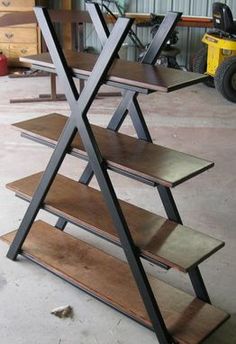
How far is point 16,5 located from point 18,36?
0.35 meters

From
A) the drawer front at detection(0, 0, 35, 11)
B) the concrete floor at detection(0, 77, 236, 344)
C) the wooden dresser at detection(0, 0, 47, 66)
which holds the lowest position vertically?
the concrete floor at detection(0, 77, 236, 344)

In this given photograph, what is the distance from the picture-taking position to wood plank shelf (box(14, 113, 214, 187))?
1.88 m

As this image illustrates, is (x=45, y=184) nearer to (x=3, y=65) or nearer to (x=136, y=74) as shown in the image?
(x=136, y=74)

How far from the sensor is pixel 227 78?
511 cm

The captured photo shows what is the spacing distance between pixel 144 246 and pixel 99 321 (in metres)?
0.41

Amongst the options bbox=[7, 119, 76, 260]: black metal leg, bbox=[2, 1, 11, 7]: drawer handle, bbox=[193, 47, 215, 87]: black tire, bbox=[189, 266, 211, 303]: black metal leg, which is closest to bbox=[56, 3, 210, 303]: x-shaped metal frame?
bbox=[189, 266, 211, 303]: black metal leg

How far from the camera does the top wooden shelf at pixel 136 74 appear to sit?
1744mm

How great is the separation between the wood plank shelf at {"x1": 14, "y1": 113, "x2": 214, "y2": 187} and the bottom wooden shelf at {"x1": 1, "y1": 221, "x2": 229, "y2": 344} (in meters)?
0.54

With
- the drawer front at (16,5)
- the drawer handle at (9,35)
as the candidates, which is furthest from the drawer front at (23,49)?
the drawer front at (16,5)

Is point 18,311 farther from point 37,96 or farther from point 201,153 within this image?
point 37,96

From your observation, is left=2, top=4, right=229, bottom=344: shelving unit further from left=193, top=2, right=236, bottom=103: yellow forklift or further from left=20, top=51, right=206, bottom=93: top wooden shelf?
left=193, top=2, right=236, bottom=103: yellow forklift

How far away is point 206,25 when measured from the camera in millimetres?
6113

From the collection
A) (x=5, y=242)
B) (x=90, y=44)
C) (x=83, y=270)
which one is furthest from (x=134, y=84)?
(x=90, y=44)

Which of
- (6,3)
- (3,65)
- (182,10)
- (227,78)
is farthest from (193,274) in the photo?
(182,10)
